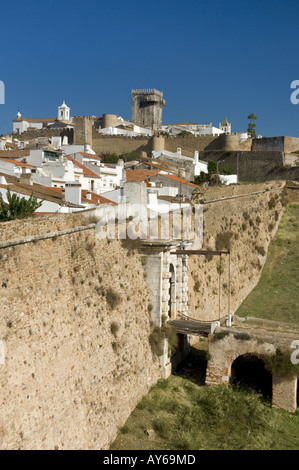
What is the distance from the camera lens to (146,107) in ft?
267

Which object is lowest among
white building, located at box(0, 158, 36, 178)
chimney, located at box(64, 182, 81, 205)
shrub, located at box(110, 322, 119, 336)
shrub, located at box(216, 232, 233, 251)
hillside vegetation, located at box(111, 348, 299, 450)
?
hillside vegetation, located at box(111, 348, 299, 450)

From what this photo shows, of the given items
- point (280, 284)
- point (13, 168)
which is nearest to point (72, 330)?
point (280, 284)

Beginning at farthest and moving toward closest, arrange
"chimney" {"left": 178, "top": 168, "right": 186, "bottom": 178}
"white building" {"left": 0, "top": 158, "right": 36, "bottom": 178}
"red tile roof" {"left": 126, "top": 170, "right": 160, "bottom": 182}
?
"chimney" {"left": 178, "top": 168, "right": 186, "bottom": 178}
"red tile roof" {"left": 126, "top": 170, "right": 160, "bottom": 182}
"white building" {"left": 0, "top": 158, "right": 36, "bottom": 178}

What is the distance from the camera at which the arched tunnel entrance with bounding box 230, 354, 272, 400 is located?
608 inches

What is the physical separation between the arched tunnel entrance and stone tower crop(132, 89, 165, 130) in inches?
2630

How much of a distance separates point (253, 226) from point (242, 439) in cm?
Answer: 1590

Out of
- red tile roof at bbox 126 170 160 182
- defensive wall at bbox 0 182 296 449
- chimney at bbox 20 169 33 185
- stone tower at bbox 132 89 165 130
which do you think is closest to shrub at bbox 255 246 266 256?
defensive wall at bbox 0 182 296 449

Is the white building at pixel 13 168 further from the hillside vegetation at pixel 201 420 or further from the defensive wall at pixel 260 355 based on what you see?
the defensive wall at pixel 260 355

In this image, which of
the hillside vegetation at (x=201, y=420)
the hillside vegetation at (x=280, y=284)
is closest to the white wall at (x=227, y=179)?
the hillside vegetation at (x=280, y=284)

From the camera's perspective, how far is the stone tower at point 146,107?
80.5 m

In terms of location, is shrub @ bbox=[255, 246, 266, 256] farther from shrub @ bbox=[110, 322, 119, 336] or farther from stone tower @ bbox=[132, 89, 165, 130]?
stone tower @ bbox=[132, 89, 165, 130]

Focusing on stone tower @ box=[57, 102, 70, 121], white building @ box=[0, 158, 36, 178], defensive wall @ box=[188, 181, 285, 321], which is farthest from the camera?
stone tower @ box=[57, 102, 70, 121]

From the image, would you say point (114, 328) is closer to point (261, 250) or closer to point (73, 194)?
point (73, 194)

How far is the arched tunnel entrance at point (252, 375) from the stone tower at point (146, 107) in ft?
219
